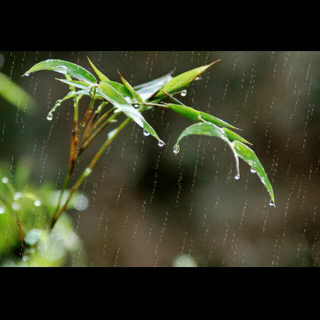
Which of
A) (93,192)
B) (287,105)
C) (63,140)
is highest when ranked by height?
(287,105)

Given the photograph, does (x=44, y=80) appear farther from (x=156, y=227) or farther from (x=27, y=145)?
(x=156, y=227)

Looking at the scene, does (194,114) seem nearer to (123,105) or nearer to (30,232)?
(123,105)

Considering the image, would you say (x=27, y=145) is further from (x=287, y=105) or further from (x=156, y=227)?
(x=287, y=105)

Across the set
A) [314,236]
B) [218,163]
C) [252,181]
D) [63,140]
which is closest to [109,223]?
[63,140]

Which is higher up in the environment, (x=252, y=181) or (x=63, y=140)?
(x=63, y=140)

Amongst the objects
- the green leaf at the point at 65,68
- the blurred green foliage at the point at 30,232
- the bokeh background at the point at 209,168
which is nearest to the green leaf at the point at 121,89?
the green leaf at the point at 65,68

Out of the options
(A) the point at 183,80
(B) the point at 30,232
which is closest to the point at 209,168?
(B) the point at 30,232
